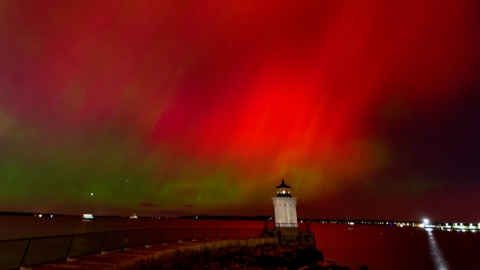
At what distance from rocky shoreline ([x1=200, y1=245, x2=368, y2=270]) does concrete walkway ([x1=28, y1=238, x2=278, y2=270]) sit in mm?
762

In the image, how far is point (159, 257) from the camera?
16.9 metres

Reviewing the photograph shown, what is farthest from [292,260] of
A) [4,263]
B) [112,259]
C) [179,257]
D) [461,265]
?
[461,265]

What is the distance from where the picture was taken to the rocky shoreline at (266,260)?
22798 mm

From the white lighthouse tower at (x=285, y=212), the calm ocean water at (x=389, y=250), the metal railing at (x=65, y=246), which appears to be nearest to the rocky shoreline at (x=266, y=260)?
the white lighthouse tower at (x=285, y=212)

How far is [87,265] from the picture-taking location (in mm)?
12258

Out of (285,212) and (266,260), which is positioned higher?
(285,212)

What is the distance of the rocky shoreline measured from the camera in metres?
22.8

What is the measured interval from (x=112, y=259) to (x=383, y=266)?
44215mm

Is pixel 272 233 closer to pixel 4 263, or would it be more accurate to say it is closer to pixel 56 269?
pixel 56 269

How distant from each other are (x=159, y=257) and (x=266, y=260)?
13.5m

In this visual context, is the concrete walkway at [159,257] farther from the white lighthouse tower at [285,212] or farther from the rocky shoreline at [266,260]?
the white lighthouse tower at [285,212]

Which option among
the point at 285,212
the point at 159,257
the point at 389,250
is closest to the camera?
the point at 159,257

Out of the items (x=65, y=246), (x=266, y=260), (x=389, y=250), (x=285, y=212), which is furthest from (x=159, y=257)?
(x=389, y=250)

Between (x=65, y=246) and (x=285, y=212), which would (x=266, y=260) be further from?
(x=65, y=246)
